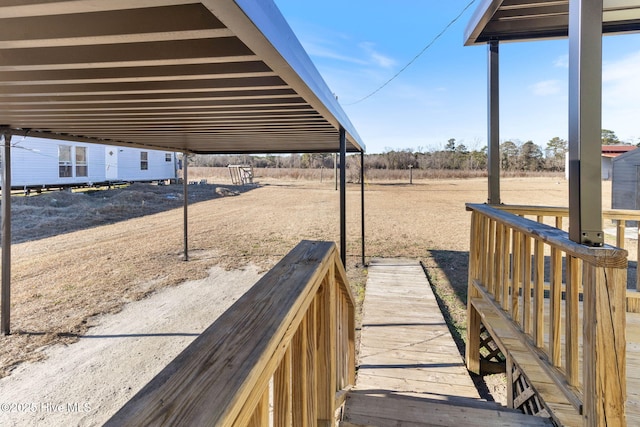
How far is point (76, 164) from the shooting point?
51.1 feet

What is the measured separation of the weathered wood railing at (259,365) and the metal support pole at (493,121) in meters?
2.29

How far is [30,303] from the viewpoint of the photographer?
14.6ft

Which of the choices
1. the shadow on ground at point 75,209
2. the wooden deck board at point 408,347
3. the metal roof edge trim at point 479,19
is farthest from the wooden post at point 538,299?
the shadow on ground at point 75,209

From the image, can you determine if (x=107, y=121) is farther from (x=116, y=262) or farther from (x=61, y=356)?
(x=116, y=262)

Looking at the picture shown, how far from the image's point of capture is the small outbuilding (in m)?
9.96

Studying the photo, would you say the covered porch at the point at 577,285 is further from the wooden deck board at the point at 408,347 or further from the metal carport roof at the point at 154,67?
the metal carport roof at the point at 154,67

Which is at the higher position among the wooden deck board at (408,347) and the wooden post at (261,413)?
the wooden post at (261,413)

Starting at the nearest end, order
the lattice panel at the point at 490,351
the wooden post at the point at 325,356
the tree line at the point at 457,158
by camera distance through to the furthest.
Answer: the wooden post at the point at 325,356 → the lattice panel at the point at 490,351 → the tree line at the point at 457,158

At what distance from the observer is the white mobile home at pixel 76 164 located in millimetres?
12898

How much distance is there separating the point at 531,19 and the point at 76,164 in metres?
18.2

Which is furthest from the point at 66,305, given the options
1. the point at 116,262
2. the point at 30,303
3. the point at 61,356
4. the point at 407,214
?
the point at 407,214

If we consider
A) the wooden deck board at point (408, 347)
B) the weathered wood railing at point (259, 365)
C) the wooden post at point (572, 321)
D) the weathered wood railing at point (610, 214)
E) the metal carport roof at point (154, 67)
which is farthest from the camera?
the weathered wood railing at point (610, 214)

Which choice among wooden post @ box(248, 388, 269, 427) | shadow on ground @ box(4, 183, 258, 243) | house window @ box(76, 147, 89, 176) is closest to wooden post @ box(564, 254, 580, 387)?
wooden post @ box(248, 388, 269, 427)

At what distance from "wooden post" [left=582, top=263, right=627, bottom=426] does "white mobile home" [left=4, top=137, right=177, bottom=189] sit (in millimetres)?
12915
